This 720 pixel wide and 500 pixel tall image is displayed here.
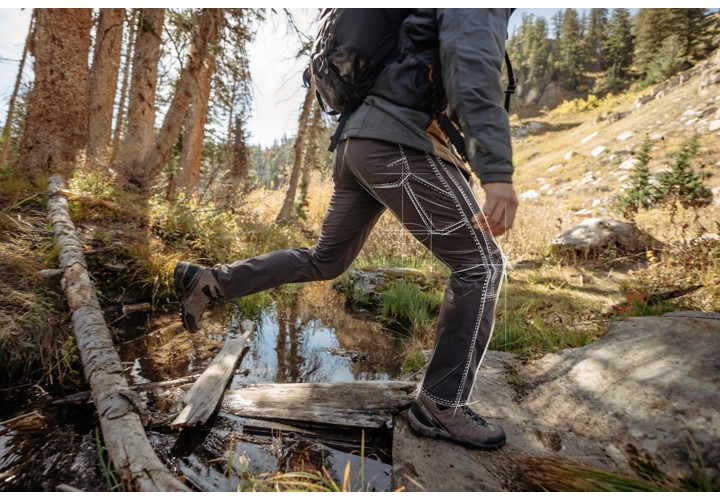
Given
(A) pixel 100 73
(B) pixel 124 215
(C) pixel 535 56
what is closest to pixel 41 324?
(B) pixel 124 215

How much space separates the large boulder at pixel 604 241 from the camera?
6.43 m

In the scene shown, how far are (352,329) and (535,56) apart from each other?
3053 inches

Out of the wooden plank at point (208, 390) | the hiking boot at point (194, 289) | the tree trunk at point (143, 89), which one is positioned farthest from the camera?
the tree trunk at point (143, 89)

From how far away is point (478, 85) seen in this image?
133 centimetres

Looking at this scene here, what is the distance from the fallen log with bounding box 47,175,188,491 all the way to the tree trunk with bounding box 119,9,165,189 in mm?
3685

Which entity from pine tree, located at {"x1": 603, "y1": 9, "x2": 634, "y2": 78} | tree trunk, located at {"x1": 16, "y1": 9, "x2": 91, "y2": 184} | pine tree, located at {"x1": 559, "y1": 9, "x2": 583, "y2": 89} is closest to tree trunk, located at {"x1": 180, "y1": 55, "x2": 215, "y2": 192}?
tree trunk, located at {"x1": 16, "y1": 9, "x2": 91, "y2": 184}

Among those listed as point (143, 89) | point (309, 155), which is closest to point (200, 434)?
point (143, 89)

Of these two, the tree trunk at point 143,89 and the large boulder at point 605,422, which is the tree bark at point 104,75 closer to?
the tree trunk at point 143,89

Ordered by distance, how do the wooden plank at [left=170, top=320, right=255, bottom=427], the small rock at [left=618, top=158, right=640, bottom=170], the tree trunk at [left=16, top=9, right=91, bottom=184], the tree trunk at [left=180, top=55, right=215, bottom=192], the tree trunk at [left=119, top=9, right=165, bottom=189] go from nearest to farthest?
the wooden plank at [left=170, top=320, right=255, bottom=427], the tree trunk at [left=16, top=9, right=91, bottom=184], the tree trunk at [left=119, top=9, right=165, bottom=189], the tree trunk at [left=180, top=55, right=215, bottom=192], the small rock at [left=618, top=158, right=640, bottom=170]

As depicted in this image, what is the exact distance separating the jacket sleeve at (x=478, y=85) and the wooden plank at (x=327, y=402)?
1.37 meters

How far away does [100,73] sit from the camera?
7.13 meters

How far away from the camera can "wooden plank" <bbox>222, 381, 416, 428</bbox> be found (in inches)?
75.9

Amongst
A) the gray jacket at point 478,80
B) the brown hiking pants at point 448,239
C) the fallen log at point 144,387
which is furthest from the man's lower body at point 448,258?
the fallen log at point 144,387

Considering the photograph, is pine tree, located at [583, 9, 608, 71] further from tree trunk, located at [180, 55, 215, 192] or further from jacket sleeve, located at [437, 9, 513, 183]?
jacket sleeve, located at [437, 9, 513, 183]
